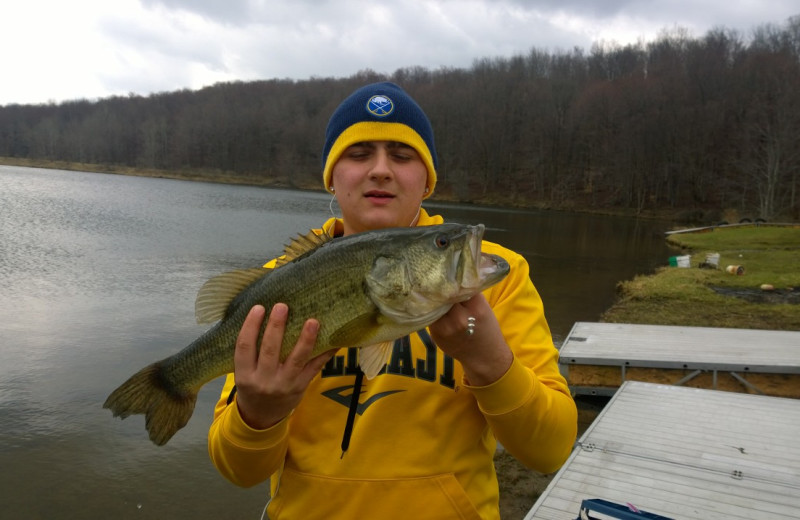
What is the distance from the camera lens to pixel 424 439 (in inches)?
82.8

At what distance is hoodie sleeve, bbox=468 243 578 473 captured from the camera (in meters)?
1.91

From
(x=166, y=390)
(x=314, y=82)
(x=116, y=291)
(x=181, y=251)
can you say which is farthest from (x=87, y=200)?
(x=314, y=82)

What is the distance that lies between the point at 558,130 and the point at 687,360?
74.5m

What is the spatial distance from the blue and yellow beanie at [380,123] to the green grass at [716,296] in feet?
33.7

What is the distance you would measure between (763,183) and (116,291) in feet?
187

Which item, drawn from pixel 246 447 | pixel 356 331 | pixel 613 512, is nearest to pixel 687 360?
pixel 613 512

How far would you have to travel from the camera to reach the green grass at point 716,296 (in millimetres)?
11023

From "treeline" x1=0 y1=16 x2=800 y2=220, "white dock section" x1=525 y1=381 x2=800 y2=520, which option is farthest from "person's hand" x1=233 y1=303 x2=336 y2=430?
"treeline" x1=0 y1=16 x2=800 y2=220

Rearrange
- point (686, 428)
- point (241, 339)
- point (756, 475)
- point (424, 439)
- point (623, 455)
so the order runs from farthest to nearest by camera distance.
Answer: point (686, 428)
point (623, 455)
point (756, 475)
point (424, 439)
point (241, 339)

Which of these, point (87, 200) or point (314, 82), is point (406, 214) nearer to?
point (87, 200)

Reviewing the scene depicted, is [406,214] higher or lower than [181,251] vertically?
higher

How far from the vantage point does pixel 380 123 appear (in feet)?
8.19

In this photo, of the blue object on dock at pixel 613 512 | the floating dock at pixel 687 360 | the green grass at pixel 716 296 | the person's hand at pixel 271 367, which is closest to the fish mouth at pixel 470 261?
the person's hand at pixel 271 367

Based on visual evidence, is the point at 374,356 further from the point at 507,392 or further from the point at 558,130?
the point at 558,130
